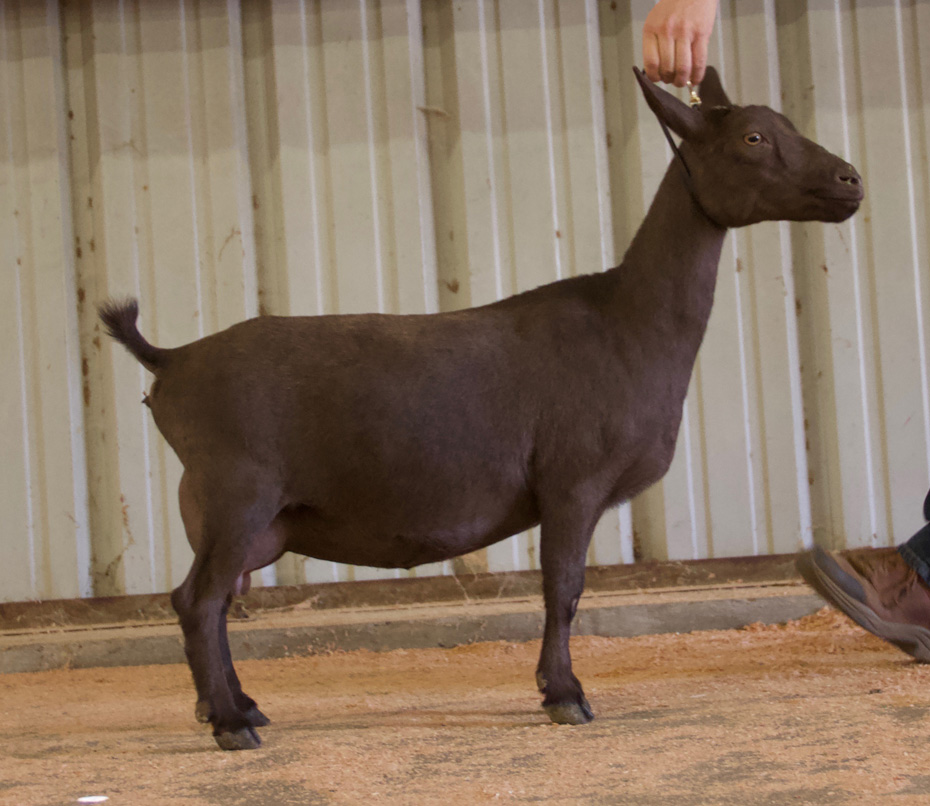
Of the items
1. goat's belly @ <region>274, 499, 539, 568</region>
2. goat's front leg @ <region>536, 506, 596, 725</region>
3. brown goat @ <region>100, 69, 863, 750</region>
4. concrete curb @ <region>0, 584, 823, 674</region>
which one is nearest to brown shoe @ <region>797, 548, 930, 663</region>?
brown goat @ <region>100, 69, 863, 750</region>

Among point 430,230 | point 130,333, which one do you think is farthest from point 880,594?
point 430,230

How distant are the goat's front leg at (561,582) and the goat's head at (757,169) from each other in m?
1.00

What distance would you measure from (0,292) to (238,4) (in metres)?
1.91

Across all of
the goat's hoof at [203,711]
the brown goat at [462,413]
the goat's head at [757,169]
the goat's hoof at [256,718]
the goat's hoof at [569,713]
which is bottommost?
the goat's hoof at [256,718]

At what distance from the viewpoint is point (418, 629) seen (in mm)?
4375

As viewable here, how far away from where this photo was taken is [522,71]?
4.84 m

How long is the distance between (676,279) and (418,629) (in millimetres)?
2237

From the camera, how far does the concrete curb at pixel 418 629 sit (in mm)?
4375

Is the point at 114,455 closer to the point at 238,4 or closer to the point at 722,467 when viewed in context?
the point at 238,4

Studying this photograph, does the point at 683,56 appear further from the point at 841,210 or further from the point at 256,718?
the point at 256,718

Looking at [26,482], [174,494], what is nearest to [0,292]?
[26,482]

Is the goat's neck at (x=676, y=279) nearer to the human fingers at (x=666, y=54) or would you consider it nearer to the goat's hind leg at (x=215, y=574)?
the human fingers at (x=666, y=54)

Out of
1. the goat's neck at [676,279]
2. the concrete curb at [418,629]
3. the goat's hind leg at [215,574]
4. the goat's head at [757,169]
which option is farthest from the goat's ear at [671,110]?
the concrete curb at [418,629]

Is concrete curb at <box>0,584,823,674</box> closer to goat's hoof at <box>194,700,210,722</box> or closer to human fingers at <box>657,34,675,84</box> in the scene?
goat's hoof at <box>194,700,210,722</box>
